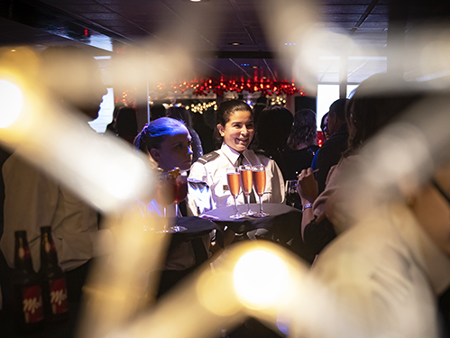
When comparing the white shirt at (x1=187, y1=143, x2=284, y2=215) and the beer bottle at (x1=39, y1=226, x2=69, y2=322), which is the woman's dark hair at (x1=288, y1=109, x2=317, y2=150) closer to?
the white shirt at (x1=187, y1=143, x2=284, y2=215)

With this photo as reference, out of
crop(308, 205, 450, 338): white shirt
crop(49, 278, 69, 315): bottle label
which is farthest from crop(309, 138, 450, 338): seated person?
crop(49, 278, 69, 315): bottle label

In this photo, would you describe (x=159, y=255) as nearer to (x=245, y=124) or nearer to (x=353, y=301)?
(x=353, y=301)

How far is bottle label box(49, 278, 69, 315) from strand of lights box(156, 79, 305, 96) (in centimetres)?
1120

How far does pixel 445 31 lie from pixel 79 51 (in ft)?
17.7

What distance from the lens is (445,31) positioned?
5.04m

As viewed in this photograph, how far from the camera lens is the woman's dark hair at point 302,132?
12.4 ft

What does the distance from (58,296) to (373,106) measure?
4.24ft

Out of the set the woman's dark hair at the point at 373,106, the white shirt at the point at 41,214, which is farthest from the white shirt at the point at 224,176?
the white shirt at the point at 41,214

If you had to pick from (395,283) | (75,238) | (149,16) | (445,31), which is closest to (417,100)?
(395,283)

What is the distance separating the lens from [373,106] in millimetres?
1462

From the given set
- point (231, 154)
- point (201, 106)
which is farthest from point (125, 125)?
point (201, 106)

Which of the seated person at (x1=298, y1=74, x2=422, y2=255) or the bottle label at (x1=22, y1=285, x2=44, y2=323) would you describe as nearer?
the bottle label at (x1=22, y1=285, x2=44, y2=323)

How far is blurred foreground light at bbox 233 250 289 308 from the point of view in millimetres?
1846

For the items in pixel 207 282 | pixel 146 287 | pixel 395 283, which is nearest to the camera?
pixel 395 283
